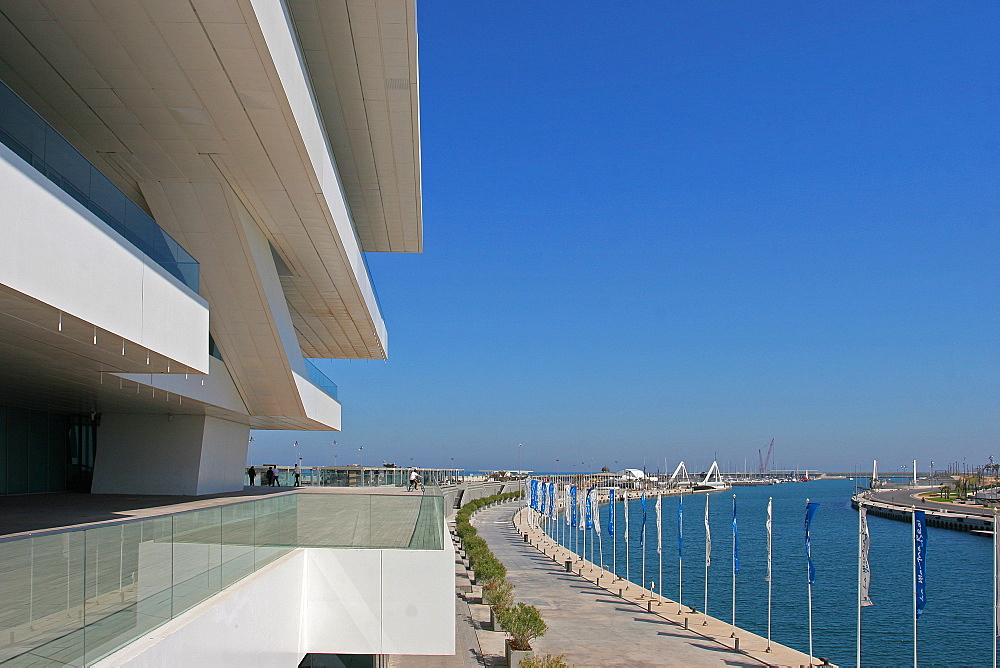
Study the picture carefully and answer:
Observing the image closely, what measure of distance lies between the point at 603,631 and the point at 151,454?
54.9ft

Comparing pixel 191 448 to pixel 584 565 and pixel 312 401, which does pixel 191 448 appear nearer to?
pixel 312 401

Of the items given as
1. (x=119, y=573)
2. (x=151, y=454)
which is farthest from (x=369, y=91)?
(x=119, y=573)

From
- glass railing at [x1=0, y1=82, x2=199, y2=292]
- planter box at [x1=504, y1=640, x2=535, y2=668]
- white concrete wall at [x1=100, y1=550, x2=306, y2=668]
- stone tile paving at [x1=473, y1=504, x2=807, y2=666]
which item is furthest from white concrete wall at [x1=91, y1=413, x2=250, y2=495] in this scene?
glass railing at [x1=0, y1=82, x2=199, y2=292]

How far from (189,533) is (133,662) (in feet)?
7.92

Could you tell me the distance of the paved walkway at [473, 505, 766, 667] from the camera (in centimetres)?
2612

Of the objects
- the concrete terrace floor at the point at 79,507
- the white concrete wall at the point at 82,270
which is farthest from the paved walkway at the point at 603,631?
the white concrete wall at the point at 82,270

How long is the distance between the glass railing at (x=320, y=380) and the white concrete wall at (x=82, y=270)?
14229 mm

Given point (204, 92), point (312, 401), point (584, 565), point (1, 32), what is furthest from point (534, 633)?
point (584, 565)

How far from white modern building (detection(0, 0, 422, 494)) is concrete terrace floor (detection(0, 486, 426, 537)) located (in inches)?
39.7

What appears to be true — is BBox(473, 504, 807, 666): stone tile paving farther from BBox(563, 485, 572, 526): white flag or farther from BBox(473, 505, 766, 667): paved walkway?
BBox(563, 485, 572, 526): white flag

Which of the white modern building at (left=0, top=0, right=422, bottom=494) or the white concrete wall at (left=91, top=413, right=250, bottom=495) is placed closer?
the white modern building at (left=0, top=0, right=422, bottom=494)

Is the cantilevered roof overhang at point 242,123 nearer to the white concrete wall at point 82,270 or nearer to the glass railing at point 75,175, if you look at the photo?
the glass railing at point 75,175

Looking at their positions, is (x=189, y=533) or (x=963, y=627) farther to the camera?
(x=963, y=627)

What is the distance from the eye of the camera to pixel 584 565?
1996 inches
